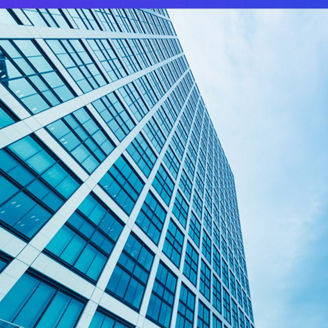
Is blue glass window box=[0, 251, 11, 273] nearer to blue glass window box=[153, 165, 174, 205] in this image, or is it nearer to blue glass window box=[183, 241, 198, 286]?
blue glass window box=[153, 165, 174, 205]

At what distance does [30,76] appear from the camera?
15.5m

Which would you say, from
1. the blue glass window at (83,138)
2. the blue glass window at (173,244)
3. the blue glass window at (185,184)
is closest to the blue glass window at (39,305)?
the blue glass window at (83,138)

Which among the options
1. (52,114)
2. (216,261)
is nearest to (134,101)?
(52,114)

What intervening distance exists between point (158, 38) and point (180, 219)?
40153 mm

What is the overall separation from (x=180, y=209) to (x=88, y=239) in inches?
684

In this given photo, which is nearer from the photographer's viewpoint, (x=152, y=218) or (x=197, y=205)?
(x=152, y=218)

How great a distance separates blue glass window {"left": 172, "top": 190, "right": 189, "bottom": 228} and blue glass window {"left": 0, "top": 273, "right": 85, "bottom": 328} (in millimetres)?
17892

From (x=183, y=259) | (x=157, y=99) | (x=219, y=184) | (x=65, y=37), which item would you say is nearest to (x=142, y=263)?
(x=183, y=259)

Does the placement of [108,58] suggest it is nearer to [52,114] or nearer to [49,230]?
[52,114]

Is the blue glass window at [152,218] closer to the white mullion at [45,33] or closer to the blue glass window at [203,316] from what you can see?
the blue glass window at [203,316]

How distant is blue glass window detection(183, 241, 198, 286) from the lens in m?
27.4

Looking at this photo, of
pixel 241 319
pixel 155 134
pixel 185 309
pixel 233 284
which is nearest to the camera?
pixel 185 309

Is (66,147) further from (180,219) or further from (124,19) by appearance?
(124,19)

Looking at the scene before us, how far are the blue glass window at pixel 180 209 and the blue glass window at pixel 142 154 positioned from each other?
705cm
